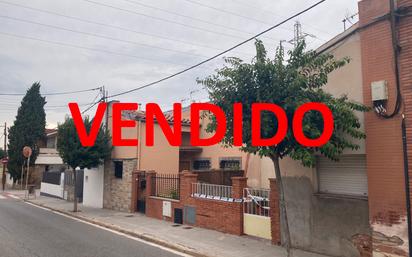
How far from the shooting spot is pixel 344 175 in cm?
845

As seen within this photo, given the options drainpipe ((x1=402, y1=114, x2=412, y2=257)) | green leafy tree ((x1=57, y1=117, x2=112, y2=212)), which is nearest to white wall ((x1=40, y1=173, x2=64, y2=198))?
green leafy tree ((x1=57, y1=117, x2=112, y2=212))

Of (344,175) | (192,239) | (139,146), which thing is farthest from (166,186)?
(344,175)

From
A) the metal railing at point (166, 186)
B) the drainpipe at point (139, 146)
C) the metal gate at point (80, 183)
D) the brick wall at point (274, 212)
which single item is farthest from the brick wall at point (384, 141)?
the metal gate at point (80, 183)

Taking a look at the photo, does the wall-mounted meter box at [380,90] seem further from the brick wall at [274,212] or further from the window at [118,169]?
the window at [118,169]

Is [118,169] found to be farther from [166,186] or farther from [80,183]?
[80,183]

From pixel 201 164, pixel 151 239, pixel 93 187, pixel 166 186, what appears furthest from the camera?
pixel 201 164

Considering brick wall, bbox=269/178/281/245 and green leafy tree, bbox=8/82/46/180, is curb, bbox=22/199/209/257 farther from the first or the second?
green leafy tree, bbox=8/82/46/180

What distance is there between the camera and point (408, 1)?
6.88m

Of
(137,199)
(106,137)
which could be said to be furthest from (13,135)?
(137,199)

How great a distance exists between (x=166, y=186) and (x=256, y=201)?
5.15 m

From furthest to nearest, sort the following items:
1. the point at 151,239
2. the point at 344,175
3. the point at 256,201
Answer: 1. the point at 151,239
2. the point at 256,201
3. the point at 344,175

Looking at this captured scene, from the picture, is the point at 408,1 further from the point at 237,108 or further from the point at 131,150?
the point at 131,150

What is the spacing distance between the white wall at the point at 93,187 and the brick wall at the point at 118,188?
0.49 metres

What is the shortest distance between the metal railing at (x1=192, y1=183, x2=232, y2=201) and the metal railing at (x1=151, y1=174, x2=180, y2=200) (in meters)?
1.42
